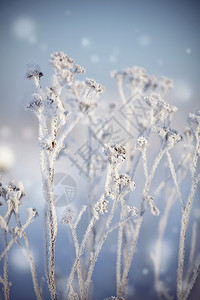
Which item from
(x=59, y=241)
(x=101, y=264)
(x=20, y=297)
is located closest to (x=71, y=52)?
(x=59, y=241)

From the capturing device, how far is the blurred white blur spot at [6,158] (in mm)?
925

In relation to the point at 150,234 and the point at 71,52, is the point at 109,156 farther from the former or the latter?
the point at 150,234

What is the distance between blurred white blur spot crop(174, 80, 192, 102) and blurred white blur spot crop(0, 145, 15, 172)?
2.77 feet

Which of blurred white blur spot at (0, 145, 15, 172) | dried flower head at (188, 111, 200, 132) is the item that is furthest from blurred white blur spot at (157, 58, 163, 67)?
blurred white blur spot at (0, 145, 15, 172)

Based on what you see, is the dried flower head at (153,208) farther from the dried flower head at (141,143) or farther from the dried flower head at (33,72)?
the dried flower head at (33,72)

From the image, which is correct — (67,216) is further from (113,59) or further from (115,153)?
(113,59)

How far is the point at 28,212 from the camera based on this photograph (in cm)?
50

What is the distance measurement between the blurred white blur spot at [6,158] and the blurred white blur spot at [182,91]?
2.77ft

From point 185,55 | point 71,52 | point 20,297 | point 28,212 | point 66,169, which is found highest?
point 185,55

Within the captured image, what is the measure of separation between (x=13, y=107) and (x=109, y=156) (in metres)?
0.72

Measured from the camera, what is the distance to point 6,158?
95 centimetres

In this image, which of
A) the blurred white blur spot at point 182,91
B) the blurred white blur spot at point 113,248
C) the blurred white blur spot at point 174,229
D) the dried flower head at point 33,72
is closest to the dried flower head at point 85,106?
the dried flower head at point 33,72

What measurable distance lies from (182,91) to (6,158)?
89 cm

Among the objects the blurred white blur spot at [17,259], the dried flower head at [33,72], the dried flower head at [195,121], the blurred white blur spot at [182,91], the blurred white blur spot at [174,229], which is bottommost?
the blurred white blur spot at [17,259]
